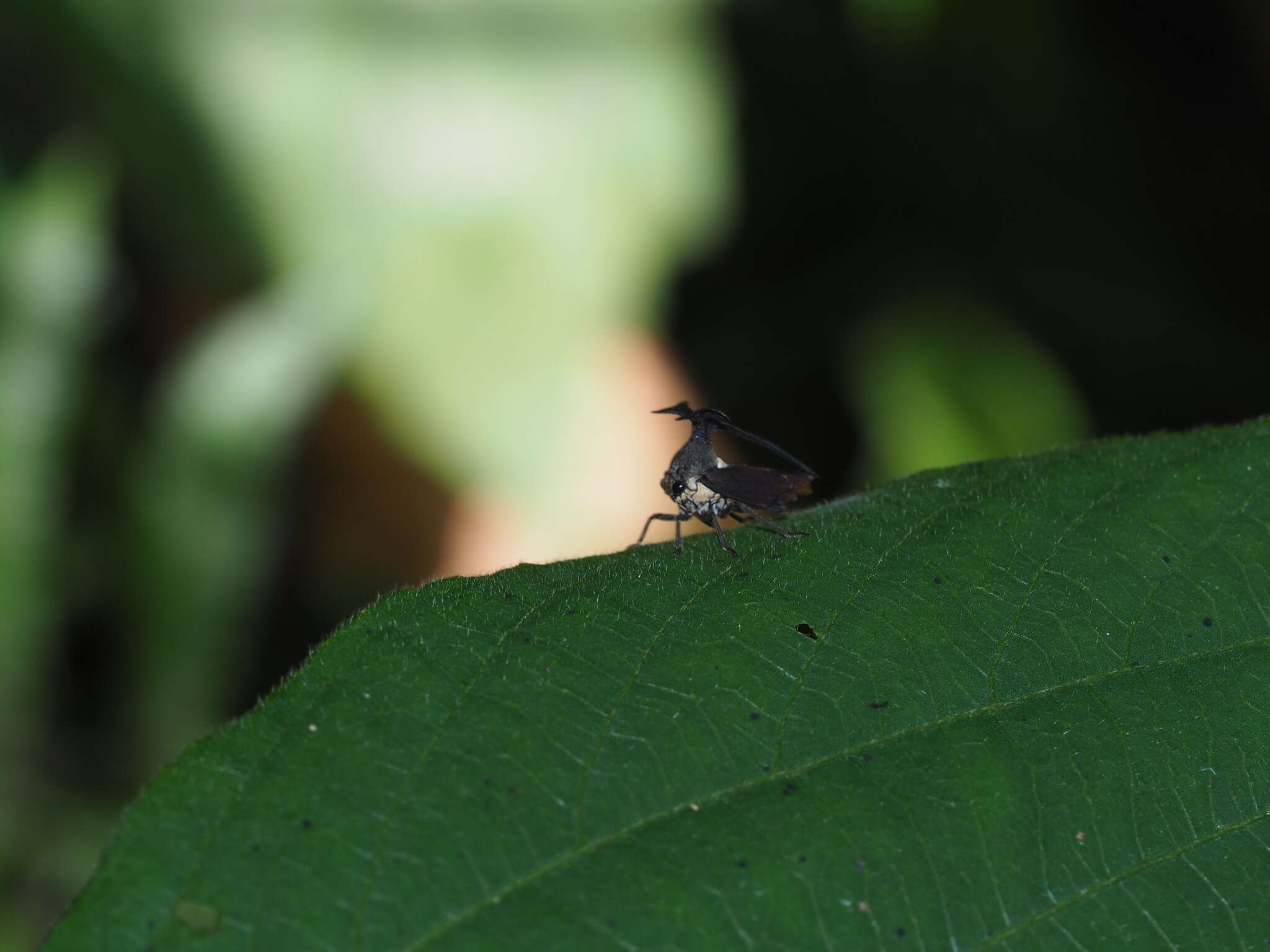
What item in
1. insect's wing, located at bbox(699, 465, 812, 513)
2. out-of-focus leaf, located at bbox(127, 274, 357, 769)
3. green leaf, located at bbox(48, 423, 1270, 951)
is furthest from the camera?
out-of-focus leaf, located at bbox(127, 274, 357, 769)

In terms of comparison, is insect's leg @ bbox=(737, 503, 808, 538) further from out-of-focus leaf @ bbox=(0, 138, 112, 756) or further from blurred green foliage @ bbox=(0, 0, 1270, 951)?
out-of-focus leaf @ bbox=(0, 138, 112, 756)

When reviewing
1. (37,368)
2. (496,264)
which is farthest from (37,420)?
(496,264)

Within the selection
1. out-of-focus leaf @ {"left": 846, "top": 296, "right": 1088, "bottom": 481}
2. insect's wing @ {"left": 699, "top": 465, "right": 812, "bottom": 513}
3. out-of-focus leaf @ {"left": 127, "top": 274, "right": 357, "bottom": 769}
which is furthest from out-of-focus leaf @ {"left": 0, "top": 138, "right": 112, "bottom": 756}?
out-of-focus leaf @ {"left": 846, "top": 296, "right": 1088, "bottom": 481}

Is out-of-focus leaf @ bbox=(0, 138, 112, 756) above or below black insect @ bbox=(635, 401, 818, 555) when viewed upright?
above

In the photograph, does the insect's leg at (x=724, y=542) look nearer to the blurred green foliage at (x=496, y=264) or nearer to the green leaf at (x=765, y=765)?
the green leaf at (x=765, y=765)

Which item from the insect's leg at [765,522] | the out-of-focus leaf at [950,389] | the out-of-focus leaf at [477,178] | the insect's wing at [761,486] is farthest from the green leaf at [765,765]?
the out-of-focus leaf at [477,178]

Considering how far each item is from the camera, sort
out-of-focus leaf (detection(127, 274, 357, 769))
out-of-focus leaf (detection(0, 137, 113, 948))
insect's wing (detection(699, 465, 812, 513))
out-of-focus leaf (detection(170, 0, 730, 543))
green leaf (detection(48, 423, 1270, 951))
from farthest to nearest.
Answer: out-of-focus leaf (detection(170, 0, 730, 543)) < out-of-focus leaf (detection(127, 274, 357, 769)) < out-of-focus leaf (detection(0, 137, 113, 948)) < insect's wing (detection(699, 465, 812, 513)) < green leaf (detection(48, 423, 1270, 951))
